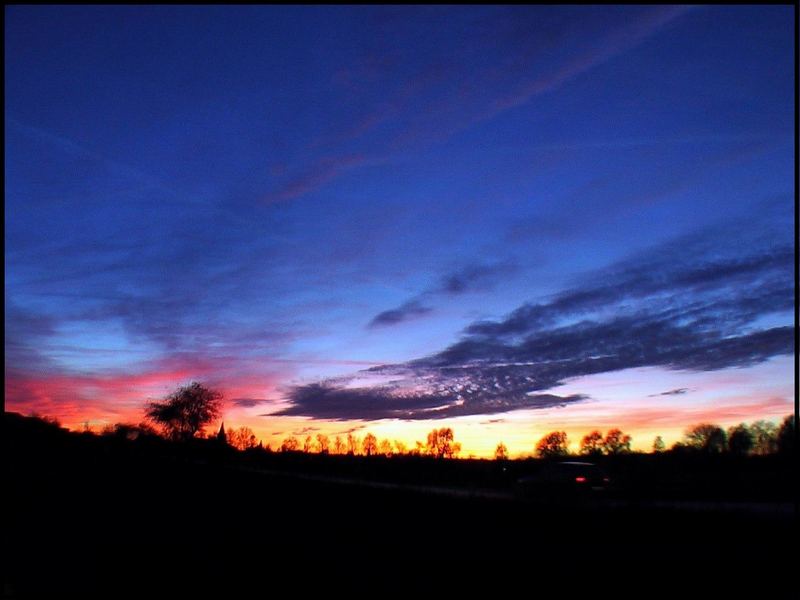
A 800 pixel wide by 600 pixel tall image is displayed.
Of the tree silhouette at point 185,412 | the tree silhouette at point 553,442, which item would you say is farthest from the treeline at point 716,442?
the tree silhouette at point 185,412


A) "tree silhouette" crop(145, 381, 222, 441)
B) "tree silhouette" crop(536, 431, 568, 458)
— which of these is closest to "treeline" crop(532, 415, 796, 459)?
"tree silhouette" crop(536, 431, 568, 458)

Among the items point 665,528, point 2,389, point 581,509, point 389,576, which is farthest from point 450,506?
point 2,389

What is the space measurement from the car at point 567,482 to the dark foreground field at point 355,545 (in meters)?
9.78

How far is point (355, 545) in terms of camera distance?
9.98 metres

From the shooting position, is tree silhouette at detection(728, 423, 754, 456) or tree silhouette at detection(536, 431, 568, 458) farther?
tree silhouette at detection(536, 431, 568, 458)

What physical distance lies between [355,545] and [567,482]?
16589mm

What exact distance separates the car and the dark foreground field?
9781 mm

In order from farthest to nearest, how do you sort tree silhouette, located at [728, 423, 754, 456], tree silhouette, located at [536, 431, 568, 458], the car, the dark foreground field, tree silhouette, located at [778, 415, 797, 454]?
tree silhouette, located at [536, 431, 568, 458], tree silhouette, located at [728, 423, 754, 456], tree silhouette, located at [778, 415, 797, 454], the car, the dark foreground field

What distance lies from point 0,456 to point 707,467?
4183 centimetres

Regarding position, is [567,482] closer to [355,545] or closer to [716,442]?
[355,545]

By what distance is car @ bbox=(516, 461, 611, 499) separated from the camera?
23938 mm

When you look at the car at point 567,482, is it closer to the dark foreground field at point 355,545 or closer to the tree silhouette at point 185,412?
the dark foreground field at point 355,545

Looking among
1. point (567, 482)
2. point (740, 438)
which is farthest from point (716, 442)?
point (567, 482)

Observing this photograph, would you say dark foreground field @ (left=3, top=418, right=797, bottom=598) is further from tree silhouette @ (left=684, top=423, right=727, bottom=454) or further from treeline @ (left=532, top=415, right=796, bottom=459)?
tree silhouette @ (left=684, top=423, right=727, bottom=454)
